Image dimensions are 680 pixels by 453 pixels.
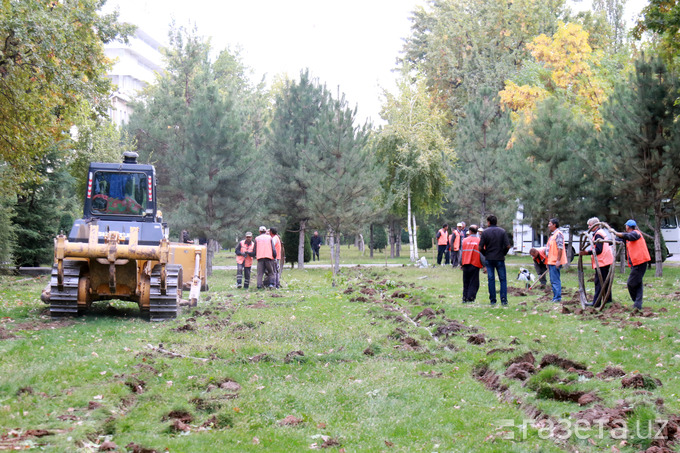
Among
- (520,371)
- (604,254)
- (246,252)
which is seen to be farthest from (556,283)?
(246,252)

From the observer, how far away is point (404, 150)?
3722 cm

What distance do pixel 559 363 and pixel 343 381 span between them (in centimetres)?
274

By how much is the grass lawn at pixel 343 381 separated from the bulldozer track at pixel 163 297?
1.46ft

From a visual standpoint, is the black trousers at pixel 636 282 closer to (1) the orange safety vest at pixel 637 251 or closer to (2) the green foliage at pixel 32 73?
(1) the orange safety vest at pixel 637 251

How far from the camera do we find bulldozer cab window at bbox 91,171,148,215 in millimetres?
14867

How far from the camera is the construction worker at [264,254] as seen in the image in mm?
20312

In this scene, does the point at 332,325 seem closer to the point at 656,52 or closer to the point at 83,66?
the point at 83,66

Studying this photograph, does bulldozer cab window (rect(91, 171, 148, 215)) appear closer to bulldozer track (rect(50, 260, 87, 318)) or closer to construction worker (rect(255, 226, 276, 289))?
bulldozer track (rect(50, 260, 87, 318))

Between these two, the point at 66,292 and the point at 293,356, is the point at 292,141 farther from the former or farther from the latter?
the point at 293,356

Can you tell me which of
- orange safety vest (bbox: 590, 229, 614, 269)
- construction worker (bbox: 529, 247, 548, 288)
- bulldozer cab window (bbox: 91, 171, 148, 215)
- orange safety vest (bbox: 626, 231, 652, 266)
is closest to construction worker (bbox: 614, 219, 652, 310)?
orange safety vest (bbox: 626, 231, 652, 266)

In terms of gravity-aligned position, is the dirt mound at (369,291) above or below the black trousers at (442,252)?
below

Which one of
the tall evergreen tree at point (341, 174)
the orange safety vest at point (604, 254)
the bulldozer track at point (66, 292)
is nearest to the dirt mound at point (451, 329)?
the orange safety vest at point (604, 254)

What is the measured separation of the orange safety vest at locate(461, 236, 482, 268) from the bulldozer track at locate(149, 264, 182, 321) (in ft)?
21.7

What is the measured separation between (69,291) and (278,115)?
23608mm
